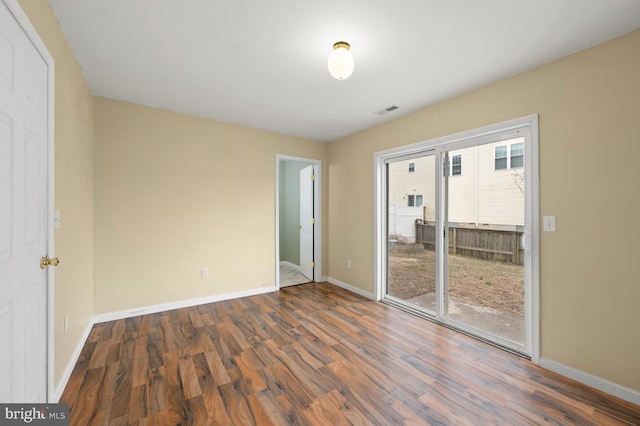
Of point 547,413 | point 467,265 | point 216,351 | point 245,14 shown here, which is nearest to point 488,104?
point 467,265

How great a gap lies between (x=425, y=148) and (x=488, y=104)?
797 mm

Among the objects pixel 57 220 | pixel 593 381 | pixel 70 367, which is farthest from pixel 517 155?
pixel 70 367

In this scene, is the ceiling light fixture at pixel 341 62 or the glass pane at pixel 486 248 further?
→ the glass pane at pixel 486 248

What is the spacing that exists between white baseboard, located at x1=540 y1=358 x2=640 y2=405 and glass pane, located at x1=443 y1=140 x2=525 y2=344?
0.33m

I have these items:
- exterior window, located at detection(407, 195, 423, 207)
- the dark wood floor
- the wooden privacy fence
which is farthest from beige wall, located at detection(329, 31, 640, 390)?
exterior window, located at detection(407, 195, 423, 207)

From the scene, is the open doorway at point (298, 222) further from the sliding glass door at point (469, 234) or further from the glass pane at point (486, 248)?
the glass pane at point (486, 248)

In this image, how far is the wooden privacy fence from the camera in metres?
2.53

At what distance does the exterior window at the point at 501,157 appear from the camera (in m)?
2.59

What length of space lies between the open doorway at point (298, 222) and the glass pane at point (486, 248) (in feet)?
7.94

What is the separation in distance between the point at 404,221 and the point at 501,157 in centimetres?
137

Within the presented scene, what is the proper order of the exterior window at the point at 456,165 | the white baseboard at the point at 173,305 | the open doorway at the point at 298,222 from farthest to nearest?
the open doorway at the point at 298,222
the white baseboard at the point at 173,305
the exterior window at the point at 456,165

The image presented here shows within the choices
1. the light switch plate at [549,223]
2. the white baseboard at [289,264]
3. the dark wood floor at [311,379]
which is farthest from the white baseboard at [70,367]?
the light switch plate at [549,223]

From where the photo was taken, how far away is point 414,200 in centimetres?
347

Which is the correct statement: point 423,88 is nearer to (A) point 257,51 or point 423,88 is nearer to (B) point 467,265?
(A) point 257,51
